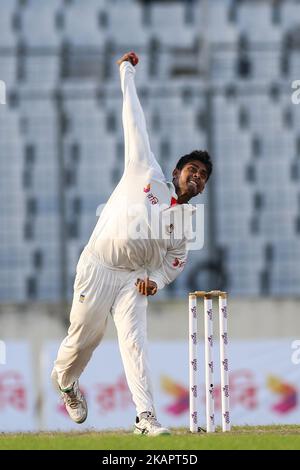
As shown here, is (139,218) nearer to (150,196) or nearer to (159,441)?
(150,196)

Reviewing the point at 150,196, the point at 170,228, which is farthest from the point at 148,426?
the point at 150,196

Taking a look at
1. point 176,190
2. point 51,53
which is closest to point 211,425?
point 176,190

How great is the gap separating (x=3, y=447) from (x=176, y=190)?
1902 millimetres

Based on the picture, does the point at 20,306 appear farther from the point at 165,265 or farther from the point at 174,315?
the point at 165,265

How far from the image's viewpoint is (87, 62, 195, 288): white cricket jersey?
816 cm

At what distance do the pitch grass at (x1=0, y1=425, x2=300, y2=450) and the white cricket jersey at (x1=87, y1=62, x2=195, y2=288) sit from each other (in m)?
1.00

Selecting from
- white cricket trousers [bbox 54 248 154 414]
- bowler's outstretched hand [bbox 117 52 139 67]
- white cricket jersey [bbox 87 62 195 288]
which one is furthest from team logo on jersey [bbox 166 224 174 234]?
bowler's outstretched hand [bbox 117 52 139 67]

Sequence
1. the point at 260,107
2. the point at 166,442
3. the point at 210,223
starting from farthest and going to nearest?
1. the point at 260,107
2. the point at 210,223
3. the point at 166,442

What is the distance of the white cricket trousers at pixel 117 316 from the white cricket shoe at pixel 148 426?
1.7 inches

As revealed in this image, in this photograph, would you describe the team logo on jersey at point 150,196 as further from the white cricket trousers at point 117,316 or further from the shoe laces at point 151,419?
the shoe laces at point 151,419

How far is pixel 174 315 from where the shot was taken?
16859 millimetres

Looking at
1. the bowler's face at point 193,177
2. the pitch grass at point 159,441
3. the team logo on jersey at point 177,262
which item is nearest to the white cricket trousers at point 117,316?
the team logo on jersey at point 177,262

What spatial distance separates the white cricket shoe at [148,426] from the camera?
800 cm
